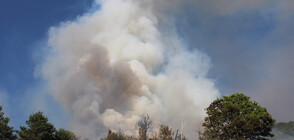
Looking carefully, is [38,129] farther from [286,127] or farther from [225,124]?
[286,127]

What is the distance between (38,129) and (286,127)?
511ft

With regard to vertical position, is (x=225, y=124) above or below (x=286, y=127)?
below

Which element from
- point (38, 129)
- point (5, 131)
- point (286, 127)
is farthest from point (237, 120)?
point (286, 127)

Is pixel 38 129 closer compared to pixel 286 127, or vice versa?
pixel 38 129

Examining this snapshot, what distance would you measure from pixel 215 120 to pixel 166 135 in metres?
23.1

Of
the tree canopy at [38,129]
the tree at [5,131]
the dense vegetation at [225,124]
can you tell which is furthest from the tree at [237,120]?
the tree at [5,131]

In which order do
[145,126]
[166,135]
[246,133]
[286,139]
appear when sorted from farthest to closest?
[286,139] < [145,126] < [166,135] < [246,133]

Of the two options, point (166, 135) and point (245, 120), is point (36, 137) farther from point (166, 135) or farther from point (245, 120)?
point (245, 120)

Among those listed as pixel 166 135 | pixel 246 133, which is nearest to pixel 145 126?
pixel 166 135

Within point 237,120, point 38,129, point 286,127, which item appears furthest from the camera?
point 286,127

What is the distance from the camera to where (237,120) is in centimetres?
5041

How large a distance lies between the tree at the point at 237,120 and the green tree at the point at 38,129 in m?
34.5

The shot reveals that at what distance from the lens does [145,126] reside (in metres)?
83.2

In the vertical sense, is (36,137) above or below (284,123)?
below
